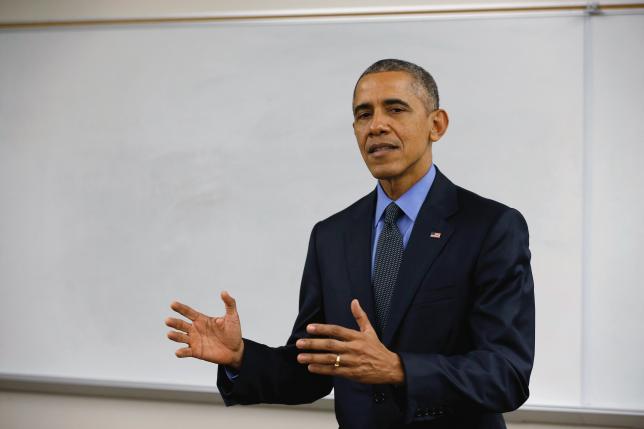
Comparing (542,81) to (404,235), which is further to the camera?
(542,81)

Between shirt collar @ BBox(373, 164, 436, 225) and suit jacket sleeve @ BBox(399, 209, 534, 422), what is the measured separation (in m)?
0.20

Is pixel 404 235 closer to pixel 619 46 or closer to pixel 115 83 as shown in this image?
pixel 619 46

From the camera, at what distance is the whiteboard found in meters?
2.81

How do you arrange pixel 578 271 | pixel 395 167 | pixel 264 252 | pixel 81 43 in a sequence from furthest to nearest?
pixel 81 43, pixel 264 252, pixel 578 271, pixel 395 167

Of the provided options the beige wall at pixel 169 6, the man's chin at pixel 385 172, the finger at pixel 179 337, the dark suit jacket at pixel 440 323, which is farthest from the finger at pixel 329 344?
the beige wall at pixel 169 6

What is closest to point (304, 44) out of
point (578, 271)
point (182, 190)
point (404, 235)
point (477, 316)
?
point (182, 190)

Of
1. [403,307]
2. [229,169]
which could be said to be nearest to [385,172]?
[403,307]

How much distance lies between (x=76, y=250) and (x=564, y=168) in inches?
84.5

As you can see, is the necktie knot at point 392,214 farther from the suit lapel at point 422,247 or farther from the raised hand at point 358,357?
the raised hand at point 358,357

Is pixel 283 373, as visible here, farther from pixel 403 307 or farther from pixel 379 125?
pixel 379 125

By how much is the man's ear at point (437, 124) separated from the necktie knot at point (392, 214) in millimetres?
183

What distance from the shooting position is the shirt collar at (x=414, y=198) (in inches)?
62.2

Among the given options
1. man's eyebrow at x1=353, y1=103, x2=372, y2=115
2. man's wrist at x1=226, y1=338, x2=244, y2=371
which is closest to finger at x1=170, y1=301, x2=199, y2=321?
man's wrist at x1=226, y1=338, x2=244, y2=371

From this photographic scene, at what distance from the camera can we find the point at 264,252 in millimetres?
3047
